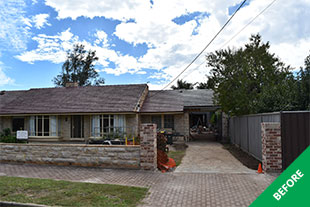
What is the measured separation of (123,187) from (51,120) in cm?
1554

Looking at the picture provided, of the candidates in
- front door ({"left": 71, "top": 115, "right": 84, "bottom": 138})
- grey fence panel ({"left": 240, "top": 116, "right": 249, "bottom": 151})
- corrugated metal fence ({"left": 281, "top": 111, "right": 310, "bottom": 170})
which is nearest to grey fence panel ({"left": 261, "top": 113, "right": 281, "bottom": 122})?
corrugated metal fence ({"left": 281, "top": 111, "right": 310, "bottom": 170})

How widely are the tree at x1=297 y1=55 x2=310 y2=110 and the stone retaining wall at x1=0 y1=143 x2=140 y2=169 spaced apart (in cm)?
737

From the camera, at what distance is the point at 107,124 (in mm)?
18844

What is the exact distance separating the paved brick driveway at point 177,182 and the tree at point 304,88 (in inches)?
179

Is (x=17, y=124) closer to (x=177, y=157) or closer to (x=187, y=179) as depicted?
(x=177, y=157)

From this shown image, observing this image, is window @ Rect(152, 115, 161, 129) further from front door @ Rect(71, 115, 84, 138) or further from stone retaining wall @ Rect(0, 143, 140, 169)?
stone retaining wall @ Rect(0, 143, 140, 169)

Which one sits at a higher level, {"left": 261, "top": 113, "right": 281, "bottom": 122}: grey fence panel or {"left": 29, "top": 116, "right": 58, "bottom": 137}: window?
{"left": 261, "top": 113, "right": 281, "bottom": 122}: grey fence panel

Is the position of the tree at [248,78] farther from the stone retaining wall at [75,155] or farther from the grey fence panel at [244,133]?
the stone retaining wall at [75,155]

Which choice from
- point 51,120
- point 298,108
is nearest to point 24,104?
point 51,120

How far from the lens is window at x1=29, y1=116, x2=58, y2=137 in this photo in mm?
19703

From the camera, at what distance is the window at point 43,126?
19.7m

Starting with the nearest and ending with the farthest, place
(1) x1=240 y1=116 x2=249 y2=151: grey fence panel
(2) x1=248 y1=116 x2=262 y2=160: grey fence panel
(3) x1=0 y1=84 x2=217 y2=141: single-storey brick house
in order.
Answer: (2) x1=248 y1=116 x2=262 y2=160: grey fence panel < (1) x1=240 y1=116 x2=249 y2=151: grey fence panel < (3) x1=0 y1=84 x2=217 y2=141: single-storey brick house

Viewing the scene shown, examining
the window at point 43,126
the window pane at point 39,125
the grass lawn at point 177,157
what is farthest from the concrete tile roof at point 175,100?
the window pane at point 39,125

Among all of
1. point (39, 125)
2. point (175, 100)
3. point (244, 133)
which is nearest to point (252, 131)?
point (244, 133)
